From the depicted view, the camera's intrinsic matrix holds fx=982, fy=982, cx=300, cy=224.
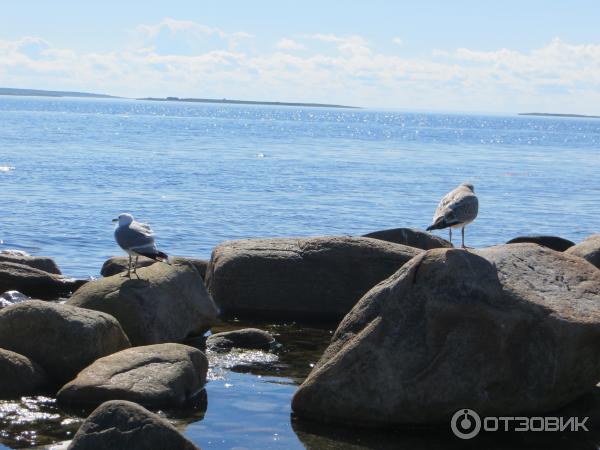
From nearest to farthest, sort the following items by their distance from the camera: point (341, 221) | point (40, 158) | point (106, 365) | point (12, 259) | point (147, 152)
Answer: point (106, 365)
point (12, 259)
point (341, 221)
point (40, 158)
point (147, 152)

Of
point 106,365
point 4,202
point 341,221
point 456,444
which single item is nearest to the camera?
point 456,444

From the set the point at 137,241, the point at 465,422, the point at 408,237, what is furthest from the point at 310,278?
the point at 465,422

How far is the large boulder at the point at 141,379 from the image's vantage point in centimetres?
966

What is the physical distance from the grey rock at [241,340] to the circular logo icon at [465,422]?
3.60m

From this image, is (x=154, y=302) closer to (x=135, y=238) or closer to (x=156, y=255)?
(x=156, y=255)

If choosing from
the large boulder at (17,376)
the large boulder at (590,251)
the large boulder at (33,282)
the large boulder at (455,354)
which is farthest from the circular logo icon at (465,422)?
the large boulder at (33,282)

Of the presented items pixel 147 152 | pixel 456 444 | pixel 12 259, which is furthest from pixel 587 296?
pixel 147 152

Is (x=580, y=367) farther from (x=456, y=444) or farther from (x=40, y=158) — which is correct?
(x=40, y=158)

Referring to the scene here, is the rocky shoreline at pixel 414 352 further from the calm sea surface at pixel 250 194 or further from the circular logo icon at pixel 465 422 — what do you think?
the calm sea surface at pixel 250 194

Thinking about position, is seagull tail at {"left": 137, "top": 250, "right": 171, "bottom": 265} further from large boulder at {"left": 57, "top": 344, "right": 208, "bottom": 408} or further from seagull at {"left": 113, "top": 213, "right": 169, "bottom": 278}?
large boulder at {"left": 57, "top": 344, "right": 208, "bottom": 408}

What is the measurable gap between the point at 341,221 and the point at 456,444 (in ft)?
62.6

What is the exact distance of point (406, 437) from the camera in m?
9.40

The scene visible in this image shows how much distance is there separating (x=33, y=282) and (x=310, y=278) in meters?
4.33

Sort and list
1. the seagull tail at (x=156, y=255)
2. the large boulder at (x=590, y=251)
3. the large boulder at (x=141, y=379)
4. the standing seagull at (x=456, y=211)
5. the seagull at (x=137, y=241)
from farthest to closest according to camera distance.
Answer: the large boulder at (x=590, y=251) < the seagull at (x=137, y=241) < the seagull tail at (x=156, y=255) < the standing seagull at (x=456, y=211) < the large boulder at (x=141, y=379)
